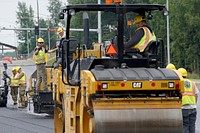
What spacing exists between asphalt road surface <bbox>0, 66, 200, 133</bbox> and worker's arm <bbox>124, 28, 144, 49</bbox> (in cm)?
616

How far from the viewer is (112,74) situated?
9867 millimetres

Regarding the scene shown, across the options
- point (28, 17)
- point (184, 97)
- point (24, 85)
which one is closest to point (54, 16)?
point (28, 17)

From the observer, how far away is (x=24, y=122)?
20.7 meters

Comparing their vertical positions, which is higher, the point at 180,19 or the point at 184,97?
the point at 180,19

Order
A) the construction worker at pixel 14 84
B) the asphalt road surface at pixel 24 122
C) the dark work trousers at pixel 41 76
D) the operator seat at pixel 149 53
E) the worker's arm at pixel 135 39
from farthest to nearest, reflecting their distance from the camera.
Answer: the construction worker at pixel 14 84
the dark work trousers at pixel 41 76
the asphalt road surface at pixel 24 122
the worker's arm at pixel 135 39
the operator seat at pixel 149 53

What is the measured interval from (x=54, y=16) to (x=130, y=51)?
145 meters

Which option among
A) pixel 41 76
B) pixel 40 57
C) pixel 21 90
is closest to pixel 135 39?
pixel 41 76

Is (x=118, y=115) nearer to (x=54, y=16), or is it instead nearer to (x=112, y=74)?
(x=112, y=74)

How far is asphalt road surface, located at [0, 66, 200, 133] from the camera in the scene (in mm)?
18377

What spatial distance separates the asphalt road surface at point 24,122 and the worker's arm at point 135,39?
616 cm

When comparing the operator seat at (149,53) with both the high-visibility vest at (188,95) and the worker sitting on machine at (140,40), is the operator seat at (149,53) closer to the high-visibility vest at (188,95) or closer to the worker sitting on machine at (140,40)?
the worker sitting on machine at (140,40)

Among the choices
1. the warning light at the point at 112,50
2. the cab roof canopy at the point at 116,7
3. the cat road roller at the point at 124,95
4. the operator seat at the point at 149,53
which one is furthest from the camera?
the operator seat at the point at 149,53

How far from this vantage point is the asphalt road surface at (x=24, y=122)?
723 inches

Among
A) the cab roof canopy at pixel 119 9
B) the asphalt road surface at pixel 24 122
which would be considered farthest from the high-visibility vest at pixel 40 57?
the cab roof canopy at pixel 119 9
